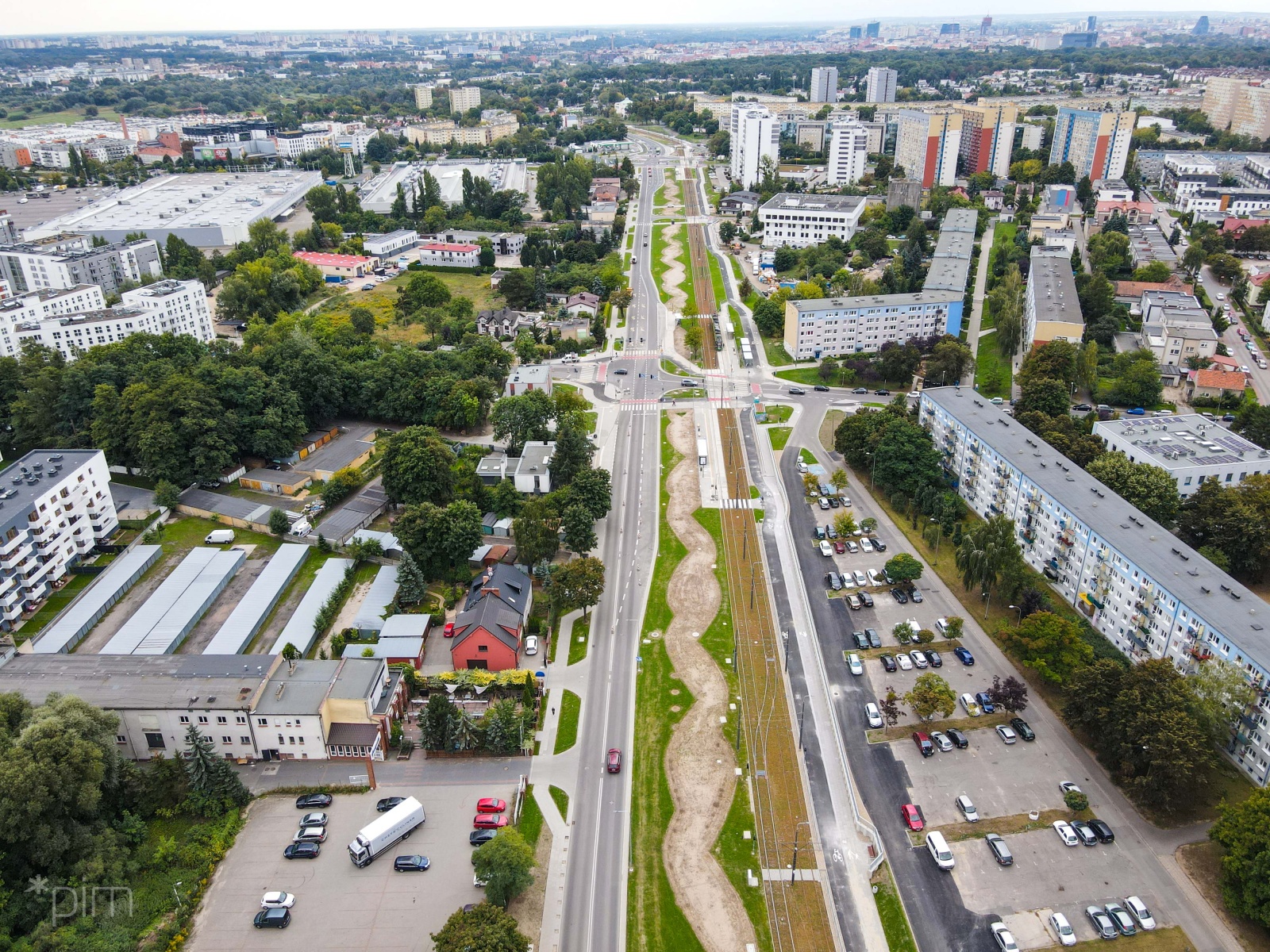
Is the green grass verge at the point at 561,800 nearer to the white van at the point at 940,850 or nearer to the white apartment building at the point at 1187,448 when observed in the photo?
the white van at the point at 940,850

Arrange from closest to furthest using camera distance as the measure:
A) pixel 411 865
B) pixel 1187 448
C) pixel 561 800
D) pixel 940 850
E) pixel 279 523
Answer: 1. pixel 940 850
2. pixel 411 865
3. pixel 561 800
4. pixel 279 523
5. pixel 1187 448

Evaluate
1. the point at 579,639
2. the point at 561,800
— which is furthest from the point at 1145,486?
the point at 561,800

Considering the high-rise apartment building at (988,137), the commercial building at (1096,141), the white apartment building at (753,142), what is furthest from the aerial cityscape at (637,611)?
the white apartment building at (753,142)

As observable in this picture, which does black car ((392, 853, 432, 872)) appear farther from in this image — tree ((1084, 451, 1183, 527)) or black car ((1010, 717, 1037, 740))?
tree ((1084, 451, 1183, 527))

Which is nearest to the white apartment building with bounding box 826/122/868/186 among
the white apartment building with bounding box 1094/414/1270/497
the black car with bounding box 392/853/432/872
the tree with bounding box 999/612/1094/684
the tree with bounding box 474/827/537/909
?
the white apartment building with bounding box 1094/414/1270/497

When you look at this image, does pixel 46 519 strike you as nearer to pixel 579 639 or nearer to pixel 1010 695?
pixel 579 639

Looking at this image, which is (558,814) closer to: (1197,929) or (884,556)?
(1197,929)
